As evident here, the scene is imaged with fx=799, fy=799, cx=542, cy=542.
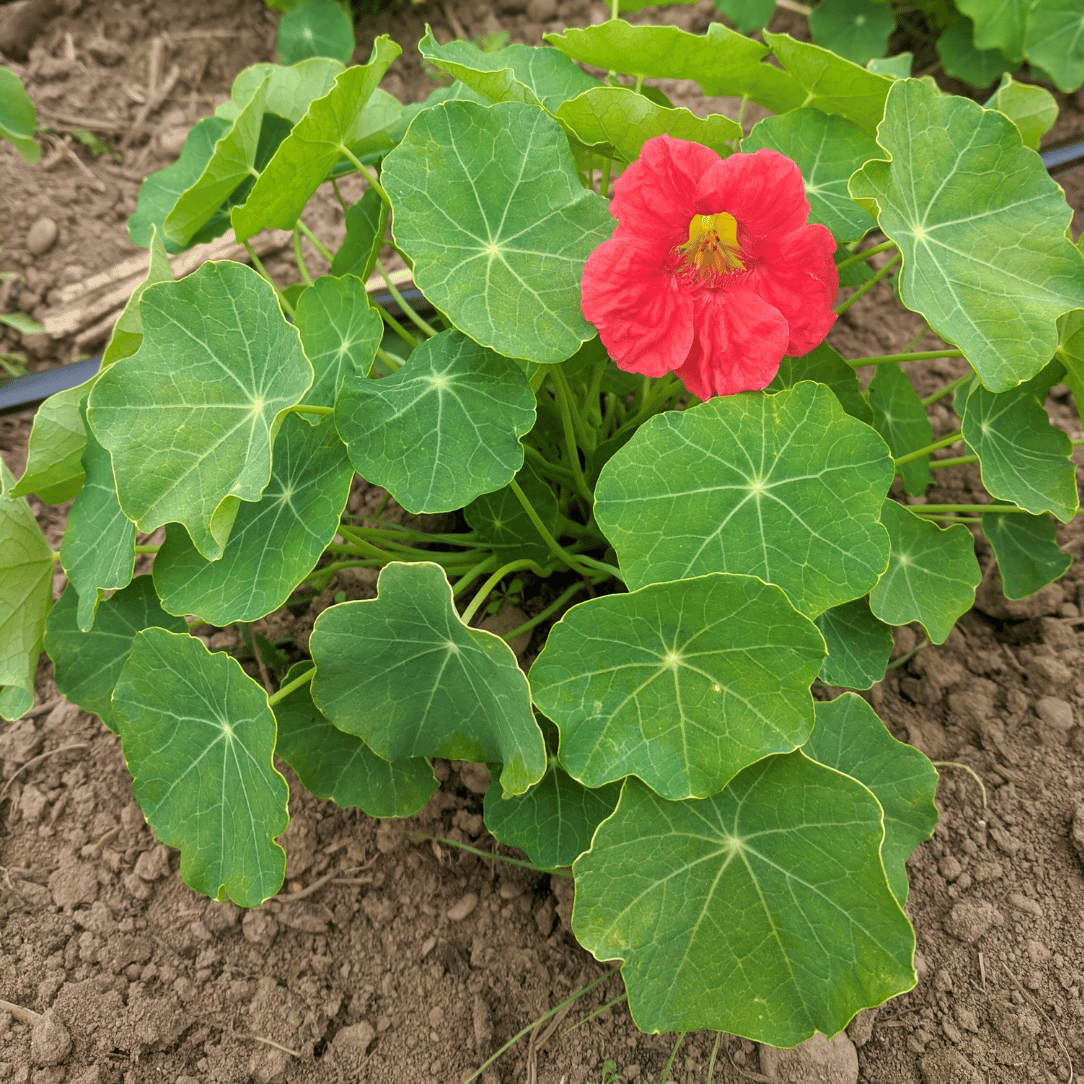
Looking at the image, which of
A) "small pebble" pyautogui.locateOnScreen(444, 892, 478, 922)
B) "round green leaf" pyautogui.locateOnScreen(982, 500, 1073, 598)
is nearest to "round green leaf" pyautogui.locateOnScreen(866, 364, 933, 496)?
"round green leaf" pyautogui.locateOnScreen(982, 500, 1073, 598)

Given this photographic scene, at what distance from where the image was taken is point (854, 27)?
9.07 feet

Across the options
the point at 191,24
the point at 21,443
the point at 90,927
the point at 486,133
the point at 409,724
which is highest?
the point at 486,133

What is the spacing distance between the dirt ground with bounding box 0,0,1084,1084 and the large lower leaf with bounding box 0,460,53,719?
31cm

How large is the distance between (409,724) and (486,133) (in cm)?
90

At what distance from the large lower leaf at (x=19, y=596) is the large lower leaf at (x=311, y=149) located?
0.62m

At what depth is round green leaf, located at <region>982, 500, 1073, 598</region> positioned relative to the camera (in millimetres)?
1538

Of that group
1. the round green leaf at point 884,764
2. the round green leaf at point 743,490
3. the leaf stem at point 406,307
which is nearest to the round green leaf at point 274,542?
the leaf stem at point 406,307

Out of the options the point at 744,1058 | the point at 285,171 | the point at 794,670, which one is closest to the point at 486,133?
the point at 285,171

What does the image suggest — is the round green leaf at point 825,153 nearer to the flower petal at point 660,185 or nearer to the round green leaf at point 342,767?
the flower petal at point 660,185

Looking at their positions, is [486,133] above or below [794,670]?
above

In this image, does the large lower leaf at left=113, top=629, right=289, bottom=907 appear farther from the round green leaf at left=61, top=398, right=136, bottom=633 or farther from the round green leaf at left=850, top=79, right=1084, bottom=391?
the round green leaf at left=850, top=79, right=1084, bottom=391

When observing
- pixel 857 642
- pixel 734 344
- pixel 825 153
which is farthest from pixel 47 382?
pixel 857 642

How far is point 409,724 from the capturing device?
123 centimetres

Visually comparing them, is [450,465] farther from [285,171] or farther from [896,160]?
[896,160]
